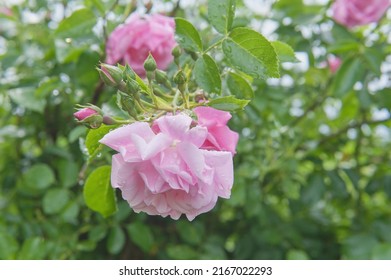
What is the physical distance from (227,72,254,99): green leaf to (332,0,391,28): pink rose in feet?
2.04

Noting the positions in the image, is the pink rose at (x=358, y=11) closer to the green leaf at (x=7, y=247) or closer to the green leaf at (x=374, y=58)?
the green leaf at (x=374, y=58)

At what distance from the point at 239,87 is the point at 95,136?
0.84 feet

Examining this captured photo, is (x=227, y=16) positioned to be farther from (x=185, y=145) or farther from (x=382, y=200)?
(x=382, y=200)

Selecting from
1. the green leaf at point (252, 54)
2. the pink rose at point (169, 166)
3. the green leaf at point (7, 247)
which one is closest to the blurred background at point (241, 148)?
the green leaf at point (7, 247)

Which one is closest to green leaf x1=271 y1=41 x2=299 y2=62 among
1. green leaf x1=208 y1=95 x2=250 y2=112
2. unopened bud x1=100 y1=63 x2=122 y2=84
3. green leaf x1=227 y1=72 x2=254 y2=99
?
green leaf x1=227 y1=72 x2=254 y2=99

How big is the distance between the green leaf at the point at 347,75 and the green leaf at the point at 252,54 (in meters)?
0.55

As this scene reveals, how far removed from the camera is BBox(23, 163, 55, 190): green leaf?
50.7 inches

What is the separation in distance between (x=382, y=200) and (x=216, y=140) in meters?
1.33

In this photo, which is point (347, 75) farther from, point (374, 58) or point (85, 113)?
point (85, 113)

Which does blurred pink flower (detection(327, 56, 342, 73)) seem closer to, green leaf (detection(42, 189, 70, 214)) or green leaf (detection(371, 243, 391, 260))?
green leaf (detection(371, 243, 391, 260))

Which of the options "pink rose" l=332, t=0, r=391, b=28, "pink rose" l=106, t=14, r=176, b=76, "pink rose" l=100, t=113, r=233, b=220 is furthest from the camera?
"pink rose" l=332, t=0, r=391, b=28

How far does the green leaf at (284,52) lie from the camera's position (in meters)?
0.92

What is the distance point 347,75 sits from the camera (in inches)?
51.5

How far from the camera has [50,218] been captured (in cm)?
137
